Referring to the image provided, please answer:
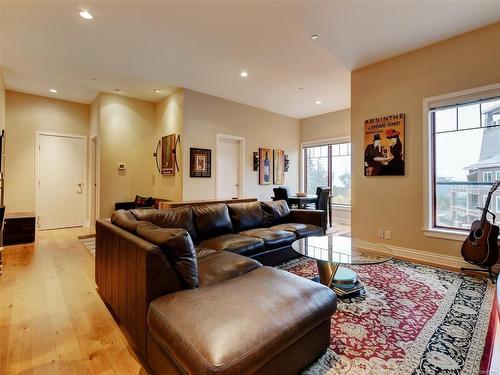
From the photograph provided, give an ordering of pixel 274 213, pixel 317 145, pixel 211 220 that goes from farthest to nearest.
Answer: pixel 317 145, pixel 274 213, pixel 211 220

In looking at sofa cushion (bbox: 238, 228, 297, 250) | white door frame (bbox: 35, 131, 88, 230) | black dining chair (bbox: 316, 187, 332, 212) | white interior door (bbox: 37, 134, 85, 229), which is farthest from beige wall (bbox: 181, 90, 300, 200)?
white interior door (bbox: 37, 134, 85, 229)

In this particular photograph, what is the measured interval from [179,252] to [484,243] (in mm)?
3232

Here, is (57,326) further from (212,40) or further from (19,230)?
(212,40)

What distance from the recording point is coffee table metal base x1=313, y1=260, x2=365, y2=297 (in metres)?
2.24

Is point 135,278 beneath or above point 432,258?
above

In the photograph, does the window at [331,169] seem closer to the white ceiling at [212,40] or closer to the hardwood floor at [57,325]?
the white ceiling at [212,40]

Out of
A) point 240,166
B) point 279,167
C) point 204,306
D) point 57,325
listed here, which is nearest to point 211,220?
point 57,325

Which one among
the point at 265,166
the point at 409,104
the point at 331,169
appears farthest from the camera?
the point at 331,169

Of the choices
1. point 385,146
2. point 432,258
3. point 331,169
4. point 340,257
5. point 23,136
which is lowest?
point 432,258

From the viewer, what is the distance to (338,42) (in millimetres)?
3357

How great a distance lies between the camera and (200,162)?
5.33 meters

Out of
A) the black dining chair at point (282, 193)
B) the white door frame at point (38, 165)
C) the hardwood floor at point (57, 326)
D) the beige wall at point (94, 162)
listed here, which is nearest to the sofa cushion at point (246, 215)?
the hardwood floor at point (57, 326)

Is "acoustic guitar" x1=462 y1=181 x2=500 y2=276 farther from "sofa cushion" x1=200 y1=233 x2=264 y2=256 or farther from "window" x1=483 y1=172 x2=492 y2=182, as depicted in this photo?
"sofa cushion" x1=200 y1=233 x2=264 y2=256

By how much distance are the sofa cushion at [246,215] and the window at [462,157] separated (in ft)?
7.89
